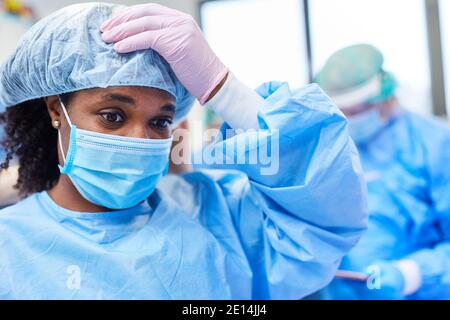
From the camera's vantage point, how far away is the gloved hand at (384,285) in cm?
92

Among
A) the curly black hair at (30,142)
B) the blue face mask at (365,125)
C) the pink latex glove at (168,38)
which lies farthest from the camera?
the blue face mask at (365,125)

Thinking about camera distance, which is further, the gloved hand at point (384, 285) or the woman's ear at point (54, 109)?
the gloved hand at point (384, 285)

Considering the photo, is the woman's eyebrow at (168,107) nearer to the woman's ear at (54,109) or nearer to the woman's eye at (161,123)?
the woman's eye at (161,123)

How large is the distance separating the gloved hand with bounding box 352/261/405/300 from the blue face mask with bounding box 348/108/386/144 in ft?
1.38

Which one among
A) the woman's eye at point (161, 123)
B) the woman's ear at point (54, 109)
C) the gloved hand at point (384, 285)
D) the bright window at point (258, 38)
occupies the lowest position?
the gloved hand at point (384, 285)

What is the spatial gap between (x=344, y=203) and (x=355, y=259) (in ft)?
1.25

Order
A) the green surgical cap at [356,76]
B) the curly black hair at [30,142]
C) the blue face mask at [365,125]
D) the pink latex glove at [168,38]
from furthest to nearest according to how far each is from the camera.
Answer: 1. the blue face mask at [365,125]
2. the green surgical cap at [356,76]
3. the curly black hair at [30,142]
4. the pink latex glove at [168,38]

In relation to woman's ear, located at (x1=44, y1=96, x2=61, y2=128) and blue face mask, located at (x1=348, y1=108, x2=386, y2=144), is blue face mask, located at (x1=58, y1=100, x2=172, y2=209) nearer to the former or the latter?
woman's ear, located at (x1=44, y1=96, x2=61, y2=128)

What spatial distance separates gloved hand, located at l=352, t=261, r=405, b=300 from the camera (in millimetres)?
917

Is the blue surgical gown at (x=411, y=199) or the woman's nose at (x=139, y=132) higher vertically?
the woman's nose at (x=139, y=132)

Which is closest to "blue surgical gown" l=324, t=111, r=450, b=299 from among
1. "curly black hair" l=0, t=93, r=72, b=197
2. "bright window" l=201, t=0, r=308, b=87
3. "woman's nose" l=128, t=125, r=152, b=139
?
"bright window" l=201, t=0, r=308, b=87

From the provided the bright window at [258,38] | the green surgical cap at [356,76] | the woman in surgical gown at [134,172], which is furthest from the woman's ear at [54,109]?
the green surgical cap at [356,76]
